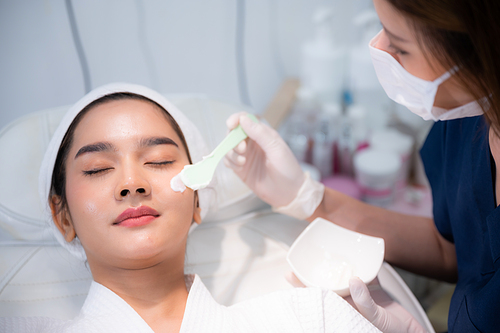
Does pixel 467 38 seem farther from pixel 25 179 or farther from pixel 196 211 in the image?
pixel 25 179

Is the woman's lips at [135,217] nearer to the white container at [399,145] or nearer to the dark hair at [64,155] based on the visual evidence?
the dark hair at [64,155]

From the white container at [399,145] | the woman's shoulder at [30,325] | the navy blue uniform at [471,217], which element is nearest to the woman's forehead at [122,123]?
the woman's shoulder at [30,325]

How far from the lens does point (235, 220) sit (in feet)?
4.35

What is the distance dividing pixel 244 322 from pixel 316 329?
0.16 meters

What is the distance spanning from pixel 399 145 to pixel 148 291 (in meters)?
1.12

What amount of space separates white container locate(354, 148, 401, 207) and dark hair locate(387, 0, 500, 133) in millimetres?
790

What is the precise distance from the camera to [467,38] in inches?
26.0

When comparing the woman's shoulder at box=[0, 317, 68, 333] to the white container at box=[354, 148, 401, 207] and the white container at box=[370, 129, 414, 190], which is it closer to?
the white container at box=[354, 148, 401, 207]

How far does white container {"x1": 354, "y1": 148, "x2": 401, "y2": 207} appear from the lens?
151 centimetres

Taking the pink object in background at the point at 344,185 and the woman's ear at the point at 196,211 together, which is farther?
the pink object in background at the point at 344,185

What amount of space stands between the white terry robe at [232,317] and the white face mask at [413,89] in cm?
45

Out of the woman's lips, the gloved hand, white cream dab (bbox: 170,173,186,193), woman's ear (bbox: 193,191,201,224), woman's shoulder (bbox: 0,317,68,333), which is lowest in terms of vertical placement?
the gloved hand

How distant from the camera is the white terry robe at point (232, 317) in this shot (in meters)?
0.87

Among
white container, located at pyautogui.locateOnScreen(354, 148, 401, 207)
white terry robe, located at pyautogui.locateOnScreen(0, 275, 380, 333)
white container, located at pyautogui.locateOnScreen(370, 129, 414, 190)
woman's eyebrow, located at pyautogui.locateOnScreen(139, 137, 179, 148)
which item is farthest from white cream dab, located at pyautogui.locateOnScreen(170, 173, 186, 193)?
white container, located at pyautogui.locateOnScreen(370, 129, 414, 190)
